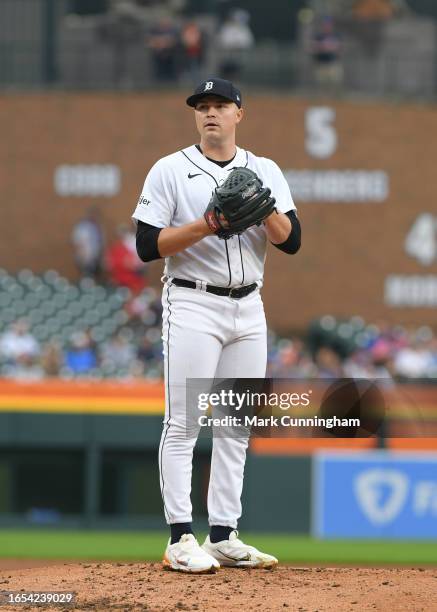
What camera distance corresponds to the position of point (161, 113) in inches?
773

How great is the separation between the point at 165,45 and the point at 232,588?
14.3m

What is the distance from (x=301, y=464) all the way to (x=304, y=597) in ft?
22.6

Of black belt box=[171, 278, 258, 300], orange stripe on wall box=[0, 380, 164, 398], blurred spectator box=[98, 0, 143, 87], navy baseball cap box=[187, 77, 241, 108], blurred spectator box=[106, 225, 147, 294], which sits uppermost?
blurred spectator box=[98, 0, 143, 87]

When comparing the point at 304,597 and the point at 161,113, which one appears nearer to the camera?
the point at 304,597

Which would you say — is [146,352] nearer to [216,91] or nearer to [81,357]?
[81,357]

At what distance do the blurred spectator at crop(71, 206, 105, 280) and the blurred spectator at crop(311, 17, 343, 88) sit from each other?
13.0 ft

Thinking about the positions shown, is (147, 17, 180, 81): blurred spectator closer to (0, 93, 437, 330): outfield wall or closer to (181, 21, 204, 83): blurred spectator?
(181, 21, 204, 83): blurred spectator

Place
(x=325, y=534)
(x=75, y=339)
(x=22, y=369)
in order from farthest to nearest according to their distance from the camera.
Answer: (x=75, y=339), (x=22, y=369), (x=325, y=534)

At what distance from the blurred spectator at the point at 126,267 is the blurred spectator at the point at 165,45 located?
2710mm

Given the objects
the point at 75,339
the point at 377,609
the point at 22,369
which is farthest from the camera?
the point at 75,339

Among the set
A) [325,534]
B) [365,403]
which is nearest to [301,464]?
[325,534]

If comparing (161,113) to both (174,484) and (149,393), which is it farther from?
(174,484)

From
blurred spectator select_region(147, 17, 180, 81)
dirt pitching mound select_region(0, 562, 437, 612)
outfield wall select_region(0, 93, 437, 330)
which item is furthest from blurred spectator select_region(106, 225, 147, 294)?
dirt pitching mound select_region(0, 562, 437, 612)

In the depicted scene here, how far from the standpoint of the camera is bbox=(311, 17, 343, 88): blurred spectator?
60.7 feet
